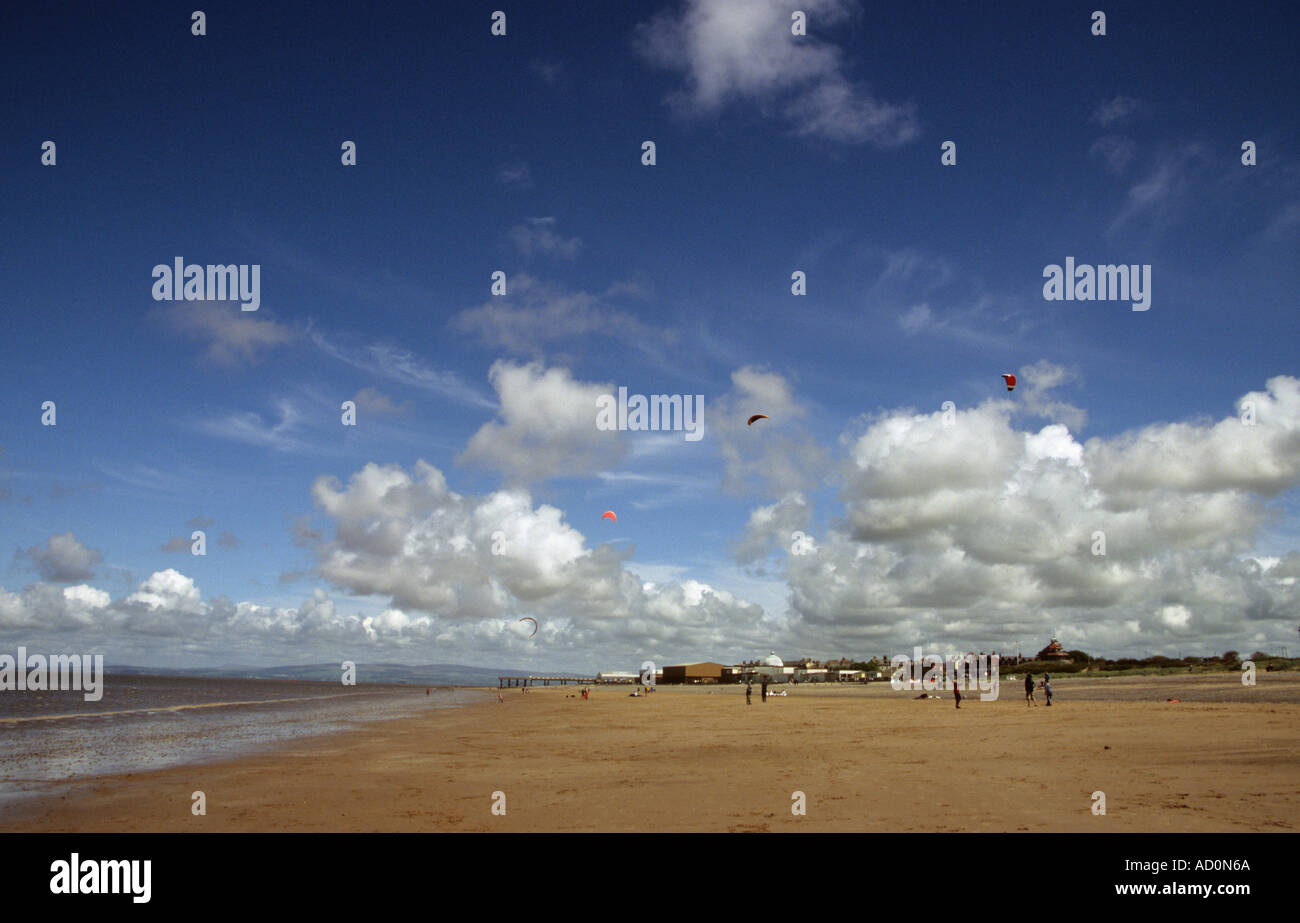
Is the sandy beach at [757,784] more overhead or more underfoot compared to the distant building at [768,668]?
more overhead

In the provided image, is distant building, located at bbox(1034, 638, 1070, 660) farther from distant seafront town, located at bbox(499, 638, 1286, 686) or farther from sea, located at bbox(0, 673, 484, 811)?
sea, located at bbox(0, 673, 484, 811)

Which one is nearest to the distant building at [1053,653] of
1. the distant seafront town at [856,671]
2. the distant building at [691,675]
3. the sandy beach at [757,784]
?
the distant seafront town at [856,671]

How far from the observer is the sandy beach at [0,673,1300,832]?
39.9ft

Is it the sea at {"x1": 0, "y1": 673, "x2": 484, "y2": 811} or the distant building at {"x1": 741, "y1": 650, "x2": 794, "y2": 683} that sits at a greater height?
the sea at {"x1": 0, "y1": 673, "x2": 484, "y2": 811}

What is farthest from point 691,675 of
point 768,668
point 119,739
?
point 119,739

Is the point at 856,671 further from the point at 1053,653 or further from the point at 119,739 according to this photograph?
the point at 119,739

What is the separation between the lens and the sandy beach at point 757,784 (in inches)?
478

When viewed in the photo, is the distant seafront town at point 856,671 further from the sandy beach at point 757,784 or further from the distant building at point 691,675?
the sandy beach at point 757,784

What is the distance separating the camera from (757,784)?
15.9m

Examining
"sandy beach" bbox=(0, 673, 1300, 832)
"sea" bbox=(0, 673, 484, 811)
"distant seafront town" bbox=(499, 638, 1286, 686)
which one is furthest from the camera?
"distant seafront town" bbox=(499, 638, 1286, 686)

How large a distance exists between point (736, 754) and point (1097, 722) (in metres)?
15.8

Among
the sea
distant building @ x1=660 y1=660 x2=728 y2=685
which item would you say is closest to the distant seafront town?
distant building @ x1=660 y1=660 x2=728 y2=685
